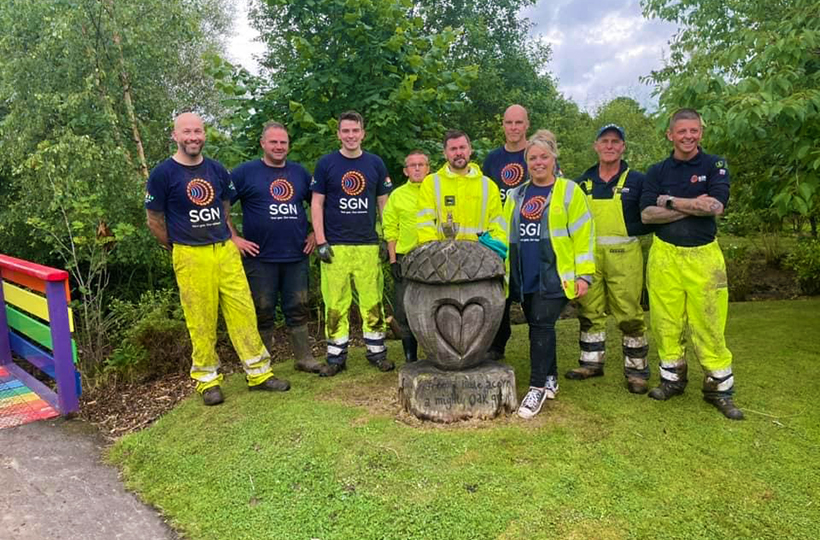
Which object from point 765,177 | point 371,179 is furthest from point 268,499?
point 765,177

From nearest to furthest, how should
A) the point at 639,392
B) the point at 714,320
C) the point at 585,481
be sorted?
the point at 585,481, the point at 714,320, the point at 639,392

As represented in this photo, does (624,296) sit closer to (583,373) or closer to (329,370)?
(583,373)

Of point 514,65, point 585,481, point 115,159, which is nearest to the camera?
point 585,481

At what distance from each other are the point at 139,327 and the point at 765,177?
5571mm

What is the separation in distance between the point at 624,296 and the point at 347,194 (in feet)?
6.86

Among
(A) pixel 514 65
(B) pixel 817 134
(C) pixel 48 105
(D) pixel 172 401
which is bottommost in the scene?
(D) pixel 172 401

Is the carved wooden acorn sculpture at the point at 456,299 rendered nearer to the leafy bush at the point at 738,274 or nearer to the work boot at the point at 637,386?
the work boot at the point at 637,386

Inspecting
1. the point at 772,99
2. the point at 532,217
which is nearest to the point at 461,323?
the point at 532,217

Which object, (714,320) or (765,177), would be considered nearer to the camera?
(714,320)

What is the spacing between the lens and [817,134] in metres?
4.26

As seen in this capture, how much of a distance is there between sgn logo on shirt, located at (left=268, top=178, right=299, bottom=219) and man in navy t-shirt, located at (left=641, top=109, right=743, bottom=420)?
246 cm

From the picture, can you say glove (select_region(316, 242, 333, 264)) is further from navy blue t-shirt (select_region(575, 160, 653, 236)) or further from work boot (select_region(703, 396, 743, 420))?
work boot (select_region(703, 396, 743, 420))

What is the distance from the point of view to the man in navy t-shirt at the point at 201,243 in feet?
13.2

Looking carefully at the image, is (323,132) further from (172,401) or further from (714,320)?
(714,320)
